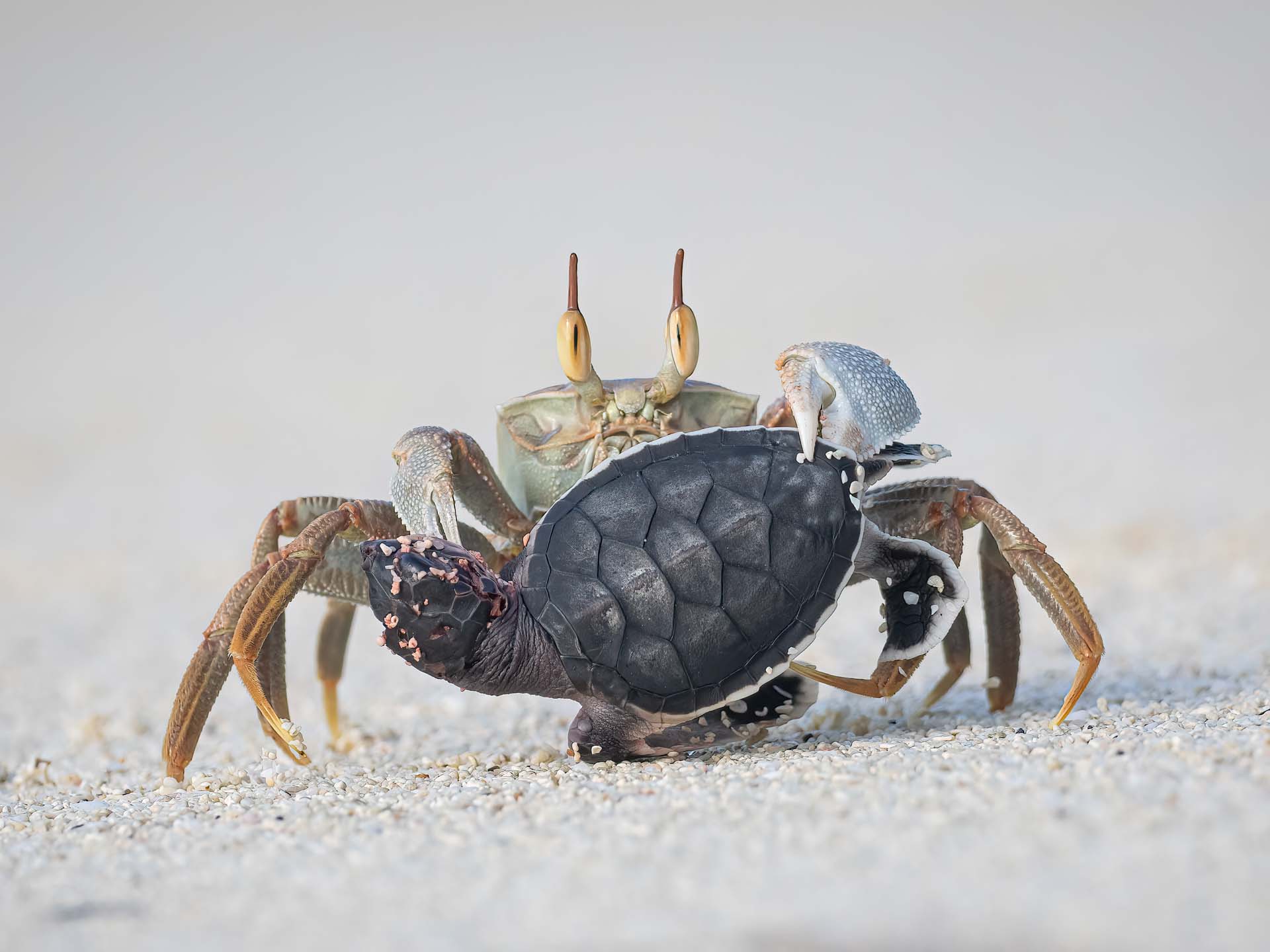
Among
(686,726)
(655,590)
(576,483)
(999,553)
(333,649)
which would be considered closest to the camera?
(655,590)

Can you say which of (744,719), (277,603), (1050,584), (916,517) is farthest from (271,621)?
(1050,584)

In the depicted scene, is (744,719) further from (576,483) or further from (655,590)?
(576,483)

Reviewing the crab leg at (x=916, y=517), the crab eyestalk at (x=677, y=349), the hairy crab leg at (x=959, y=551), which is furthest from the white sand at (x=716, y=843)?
the crab eyestalk at (x=677, y=349)

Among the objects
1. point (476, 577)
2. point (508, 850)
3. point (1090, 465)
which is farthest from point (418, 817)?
point (1090, 465)

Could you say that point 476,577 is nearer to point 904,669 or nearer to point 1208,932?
point 904,669

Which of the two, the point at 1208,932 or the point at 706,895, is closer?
the point at 1208,932

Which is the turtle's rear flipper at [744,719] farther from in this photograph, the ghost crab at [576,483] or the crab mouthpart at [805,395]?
the crab mouthpart at [805,395]

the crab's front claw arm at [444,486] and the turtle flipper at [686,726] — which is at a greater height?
the crab's front claw arm at [444,486]
